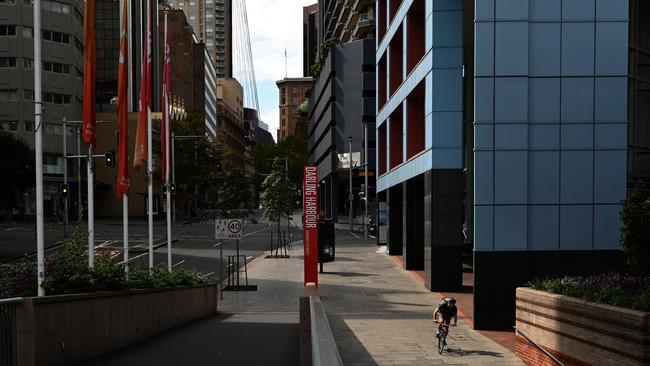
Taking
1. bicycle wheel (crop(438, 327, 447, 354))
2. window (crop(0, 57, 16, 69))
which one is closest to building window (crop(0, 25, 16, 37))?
window (crop(0, 57, 16, 69))

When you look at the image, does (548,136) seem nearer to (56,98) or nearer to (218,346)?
(218,346)

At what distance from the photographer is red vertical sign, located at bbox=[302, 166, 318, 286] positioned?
24839 millimetres

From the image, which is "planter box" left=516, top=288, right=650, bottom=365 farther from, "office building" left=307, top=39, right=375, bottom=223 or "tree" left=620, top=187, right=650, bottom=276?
"office building" left=307, top=39, right=375, bottom=223

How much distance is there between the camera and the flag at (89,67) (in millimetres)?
13984

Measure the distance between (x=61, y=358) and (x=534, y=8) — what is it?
1633 centimetres

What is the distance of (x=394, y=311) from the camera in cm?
2169

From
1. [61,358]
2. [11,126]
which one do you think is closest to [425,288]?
[61,358]

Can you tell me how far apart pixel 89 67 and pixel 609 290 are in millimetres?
11051

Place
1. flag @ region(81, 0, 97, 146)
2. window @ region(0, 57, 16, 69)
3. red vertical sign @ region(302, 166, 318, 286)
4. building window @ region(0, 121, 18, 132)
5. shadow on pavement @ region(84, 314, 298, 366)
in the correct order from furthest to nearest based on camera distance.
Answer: building window @ region(0, 121, 18, 132)
window @ region(0, 57, 16, 69)
red vertical sign @ region(302, 166, 318, 286)
flag @ region(81, 0, 97, 146)
shadow on pavement @ region(84, 314, 298, 366)

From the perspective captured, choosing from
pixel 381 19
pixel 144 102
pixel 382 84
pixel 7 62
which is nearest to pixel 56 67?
pixel 7 62

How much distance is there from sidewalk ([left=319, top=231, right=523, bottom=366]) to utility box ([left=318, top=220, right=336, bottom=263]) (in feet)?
2.70

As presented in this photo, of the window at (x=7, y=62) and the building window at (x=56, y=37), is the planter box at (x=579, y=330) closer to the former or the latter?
the window at (x=7, y=62)

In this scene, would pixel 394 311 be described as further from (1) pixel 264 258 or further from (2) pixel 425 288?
(1) pixel 264 258

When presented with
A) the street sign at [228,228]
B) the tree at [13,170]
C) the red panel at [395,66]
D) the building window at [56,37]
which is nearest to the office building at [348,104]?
the building window at [56,37]
